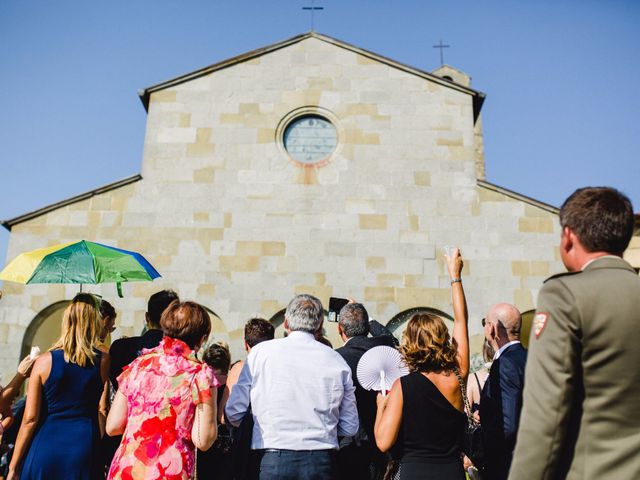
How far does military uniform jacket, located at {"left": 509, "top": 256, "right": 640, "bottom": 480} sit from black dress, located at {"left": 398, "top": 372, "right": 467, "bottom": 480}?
1.50 m

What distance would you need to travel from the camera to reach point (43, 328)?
1152 cm

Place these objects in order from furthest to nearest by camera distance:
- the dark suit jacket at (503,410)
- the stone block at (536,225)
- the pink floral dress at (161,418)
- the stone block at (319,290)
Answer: the stone block at (536,225), the stone block at (319,290), the dark suit jacket at (503,410), the pink floral dress at (161,418)

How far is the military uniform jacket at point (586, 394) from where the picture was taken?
2184 millimetres

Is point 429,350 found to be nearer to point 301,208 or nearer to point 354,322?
point 354,322

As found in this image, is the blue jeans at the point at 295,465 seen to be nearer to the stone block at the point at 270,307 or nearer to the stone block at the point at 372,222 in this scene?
the stone block at the point at 270,307

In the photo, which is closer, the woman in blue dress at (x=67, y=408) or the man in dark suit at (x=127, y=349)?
the woman in blue dress at (x=67, y=408)

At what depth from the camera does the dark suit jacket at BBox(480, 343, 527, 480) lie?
3.99 meters

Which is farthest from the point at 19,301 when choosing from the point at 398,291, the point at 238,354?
the point at 398,291

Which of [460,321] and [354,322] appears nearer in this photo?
[460,321]

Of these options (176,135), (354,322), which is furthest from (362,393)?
(176,135)

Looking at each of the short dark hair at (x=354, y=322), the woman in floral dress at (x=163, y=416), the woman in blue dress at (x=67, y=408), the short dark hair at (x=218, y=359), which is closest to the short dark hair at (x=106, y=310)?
the woman in blue dress at (x=67, y=408)

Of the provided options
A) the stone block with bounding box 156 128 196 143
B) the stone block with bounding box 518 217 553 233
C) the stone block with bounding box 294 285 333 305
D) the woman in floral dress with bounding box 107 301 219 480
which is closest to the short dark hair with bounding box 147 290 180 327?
the woman in floral dress with bounding box 107 301 219 480

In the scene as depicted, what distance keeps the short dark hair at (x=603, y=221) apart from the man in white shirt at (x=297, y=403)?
2087 mm

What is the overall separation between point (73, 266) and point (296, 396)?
3.21m
